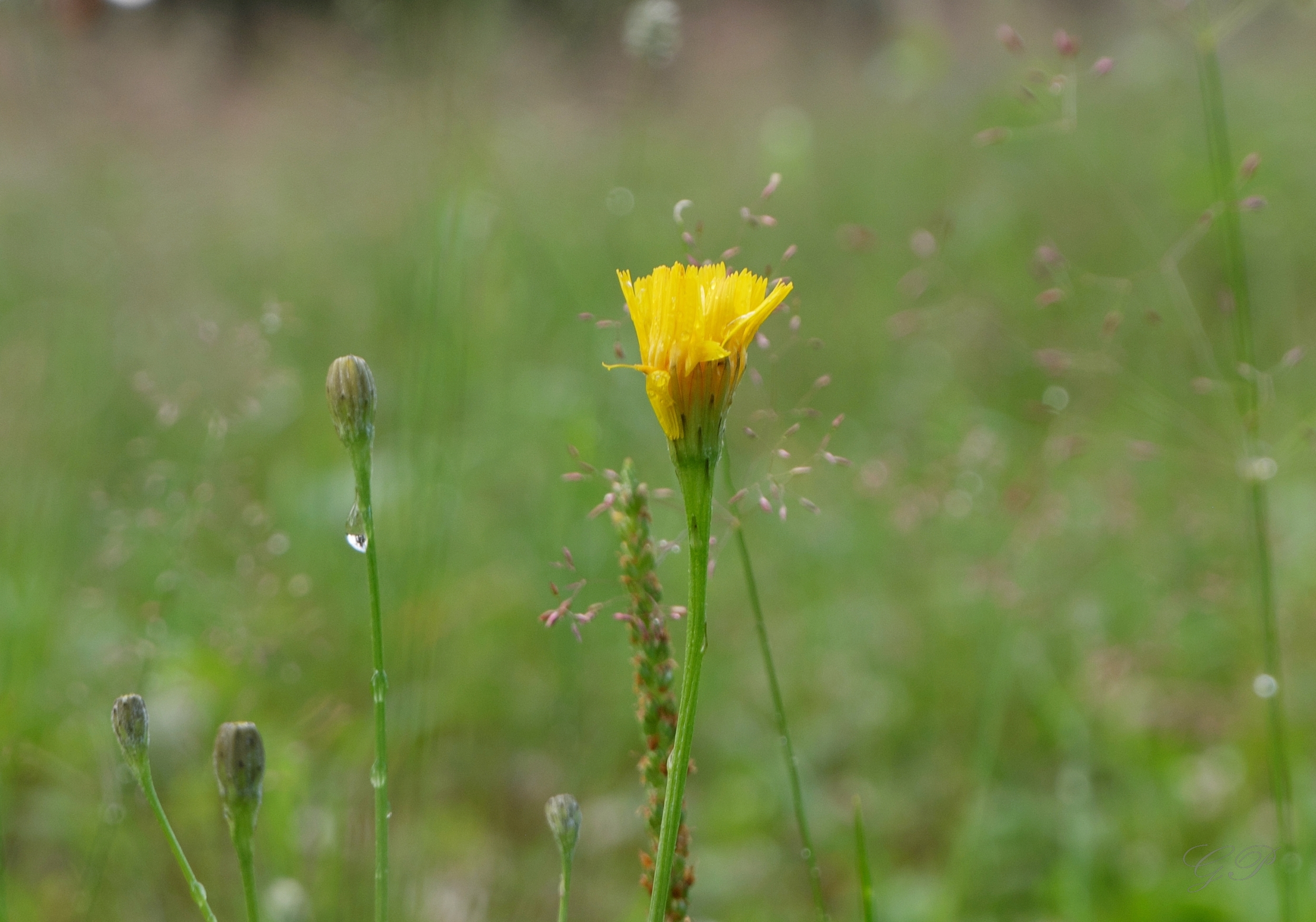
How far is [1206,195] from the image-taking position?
333 cm

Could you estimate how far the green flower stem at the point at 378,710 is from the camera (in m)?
0.64

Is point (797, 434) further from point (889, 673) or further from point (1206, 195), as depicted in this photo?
point (1206, 195)

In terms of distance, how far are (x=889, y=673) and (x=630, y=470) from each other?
4.65 ft

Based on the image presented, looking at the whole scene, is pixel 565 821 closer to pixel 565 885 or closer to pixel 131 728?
pixel 565 885

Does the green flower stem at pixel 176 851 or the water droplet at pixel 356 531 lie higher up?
the water droplet at pixel 356 531

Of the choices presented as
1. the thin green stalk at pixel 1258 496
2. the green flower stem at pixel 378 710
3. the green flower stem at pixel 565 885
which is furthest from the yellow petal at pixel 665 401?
the thin green stalk at pixel 1258 496

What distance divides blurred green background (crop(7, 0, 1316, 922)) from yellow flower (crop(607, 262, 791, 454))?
0.20m

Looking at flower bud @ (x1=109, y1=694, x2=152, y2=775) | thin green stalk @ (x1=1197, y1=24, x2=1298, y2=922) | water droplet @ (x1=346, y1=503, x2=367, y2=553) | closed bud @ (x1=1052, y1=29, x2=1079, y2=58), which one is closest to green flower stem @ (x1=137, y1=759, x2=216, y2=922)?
flower bud @ (x1=109, y1=694, x2=152, y2=775)

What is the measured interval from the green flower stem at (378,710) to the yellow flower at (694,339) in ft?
0.61

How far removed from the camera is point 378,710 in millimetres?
656

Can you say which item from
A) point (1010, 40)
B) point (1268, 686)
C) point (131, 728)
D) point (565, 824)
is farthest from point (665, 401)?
point (1010, 40)

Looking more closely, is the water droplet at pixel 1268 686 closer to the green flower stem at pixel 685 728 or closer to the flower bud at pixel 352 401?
the green flower stem at pixel 685 728

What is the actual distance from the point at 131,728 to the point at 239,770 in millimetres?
80

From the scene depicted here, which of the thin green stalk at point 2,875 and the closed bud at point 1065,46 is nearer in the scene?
the thin green stalk at point 2,875
